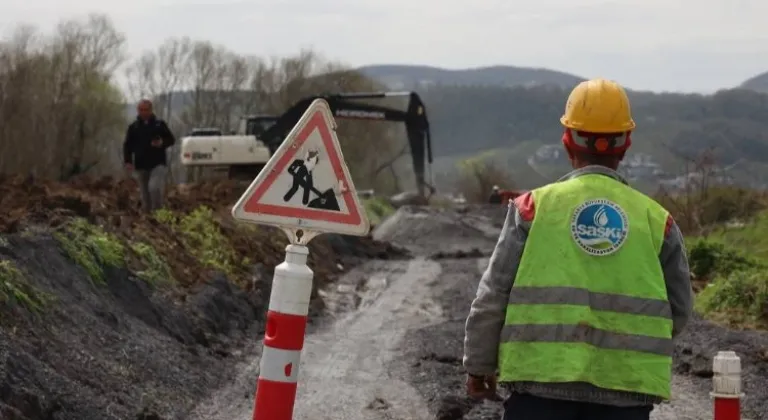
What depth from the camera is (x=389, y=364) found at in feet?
38.2

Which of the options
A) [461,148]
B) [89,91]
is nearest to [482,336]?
[89,91]

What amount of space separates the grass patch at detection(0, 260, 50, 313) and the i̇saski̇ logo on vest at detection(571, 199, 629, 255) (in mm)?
5922

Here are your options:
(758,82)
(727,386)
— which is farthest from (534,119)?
(727,386)

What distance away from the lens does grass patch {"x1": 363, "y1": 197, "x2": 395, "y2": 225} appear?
1779 inches

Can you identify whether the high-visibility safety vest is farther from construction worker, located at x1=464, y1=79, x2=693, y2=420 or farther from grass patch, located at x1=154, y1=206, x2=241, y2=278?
grass patch, located at x1=154, y1=206, x2=241, y2=278

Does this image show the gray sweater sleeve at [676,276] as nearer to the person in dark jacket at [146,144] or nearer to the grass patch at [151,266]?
the grass patch at [151,266]

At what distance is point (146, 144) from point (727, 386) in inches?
534

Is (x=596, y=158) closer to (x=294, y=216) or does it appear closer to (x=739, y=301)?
(x=294, y=216)

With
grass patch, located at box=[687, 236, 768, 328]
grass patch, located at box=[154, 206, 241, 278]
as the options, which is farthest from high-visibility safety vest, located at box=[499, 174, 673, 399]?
grass patch, located at box=[154, 206, 241, 278]

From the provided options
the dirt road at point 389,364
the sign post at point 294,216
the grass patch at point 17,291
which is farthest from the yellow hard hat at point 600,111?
the grass patch at point 17,291

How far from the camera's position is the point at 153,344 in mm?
10695

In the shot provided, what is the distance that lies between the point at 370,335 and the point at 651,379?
1013cm

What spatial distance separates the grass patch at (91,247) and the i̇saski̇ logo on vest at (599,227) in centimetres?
835

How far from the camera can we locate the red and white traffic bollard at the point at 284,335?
17.6ft
